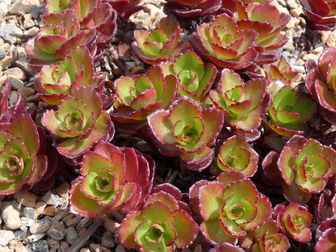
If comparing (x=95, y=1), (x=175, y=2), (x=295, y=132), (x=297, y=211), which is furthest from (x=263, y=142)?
(x=95, y=1)

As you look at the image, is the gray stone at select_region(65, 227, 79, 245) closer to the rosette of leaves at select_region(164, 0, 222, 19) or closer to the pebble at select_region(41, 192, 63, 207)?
the pebble at select_region(41, 192, 63, 207)

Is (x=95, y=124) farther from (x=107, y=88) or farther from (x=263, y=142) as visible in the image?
(x=263, y=142)

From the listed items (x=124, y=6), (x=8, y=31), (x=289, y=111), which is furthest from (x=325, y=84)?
(x=8, y=31)

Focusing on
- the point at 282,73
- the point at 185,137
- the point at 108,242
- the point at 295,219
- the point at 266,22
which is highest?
→ the point at 266,22

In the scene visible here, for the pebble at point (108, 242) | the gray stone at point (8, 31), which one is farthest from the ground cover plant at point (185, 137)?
the gray stone at point (8, 31)

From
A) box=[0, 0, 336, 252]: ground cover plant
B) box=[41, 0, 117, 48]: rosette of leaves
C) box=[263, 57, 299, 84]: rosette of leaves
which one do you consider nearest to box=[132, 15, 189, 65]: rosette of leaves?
box=[0, 0, 336, 252]: ground cover plant

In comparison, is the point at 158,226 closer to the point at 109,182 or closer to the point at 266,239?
the point at 109,182
